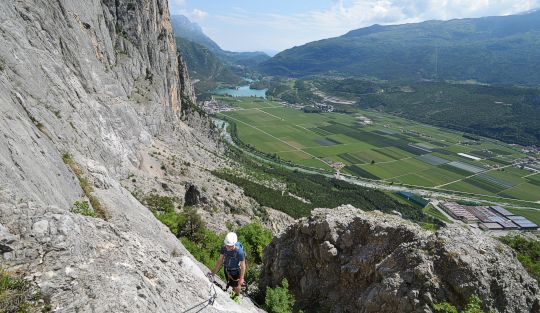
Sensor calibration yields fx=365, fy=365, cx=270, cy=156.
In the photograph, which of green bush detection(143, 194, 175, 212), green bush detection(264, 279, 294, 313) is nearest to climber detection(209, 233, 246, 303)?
green bush detection(264, 279, 294, 313)

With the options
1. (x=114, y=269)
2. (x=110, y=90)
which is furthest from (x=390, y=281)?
(x=110, y=90)

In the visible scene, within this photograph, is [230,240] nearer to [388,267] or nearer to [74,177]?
[388,267]

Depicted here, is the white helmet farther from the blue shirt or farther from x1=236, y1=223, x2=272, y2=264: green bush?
x1=236, y1=223, x2=272, y2=264: green bush

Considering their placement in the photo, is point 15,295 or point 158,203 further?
point 158,203

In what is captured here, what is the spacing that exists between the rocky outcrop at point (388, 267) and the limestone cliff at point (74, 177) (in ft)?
24.3

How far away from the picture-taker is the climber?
49.8 feet

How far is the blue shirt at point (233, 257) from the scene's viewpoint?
1553 cm

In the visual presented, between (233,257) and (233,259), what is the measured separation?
100mm

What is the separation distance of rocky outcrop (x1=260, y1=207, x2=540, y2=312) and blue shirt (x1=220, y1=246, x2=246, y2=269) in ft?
26.9

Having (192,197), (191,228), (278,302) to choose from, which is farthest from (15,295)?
(192,197)

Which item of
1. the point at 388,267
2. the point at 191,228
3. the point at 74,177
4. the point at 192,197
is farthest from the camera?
the point at 192,197

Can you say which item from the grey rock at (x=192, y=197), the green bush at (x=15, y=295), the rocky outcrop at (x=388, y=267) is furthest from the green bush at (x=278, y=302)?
the grey rock at (x=192, y=197)

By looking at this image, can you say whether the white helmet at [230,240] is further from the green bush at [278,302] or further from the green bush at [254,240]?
the green bush at [254,240]

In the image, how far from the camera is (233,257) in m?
15.7
